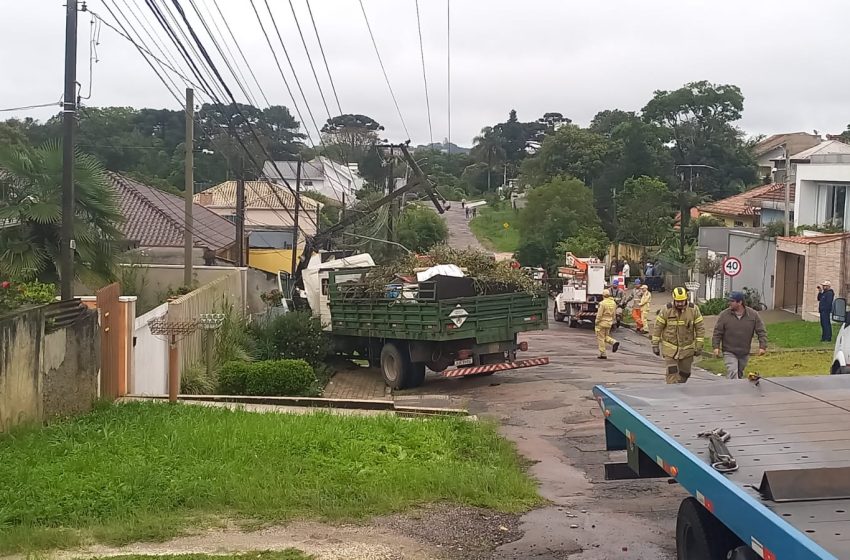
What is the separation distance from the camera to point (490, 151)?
115438 millimetres

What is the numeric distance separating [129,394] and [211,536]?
7542 mm

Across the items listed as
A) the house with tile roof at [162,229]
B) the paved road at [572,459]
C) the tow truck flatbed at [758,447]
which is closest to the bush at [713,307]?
the paved road at [572,459]

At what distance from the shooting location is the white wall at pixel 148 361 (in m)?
14.8

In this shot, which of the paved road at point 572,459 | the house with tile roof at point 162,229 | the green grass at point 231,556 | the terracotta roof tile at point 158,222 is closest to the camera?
the green grass at point 231,556

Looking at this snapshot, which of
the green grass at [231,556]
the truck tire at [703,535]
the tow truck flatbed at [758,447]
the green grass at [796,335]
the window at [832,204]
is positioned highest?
the window at [832,204]

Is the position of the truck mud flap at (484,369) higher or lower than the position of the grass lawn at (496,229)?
lower

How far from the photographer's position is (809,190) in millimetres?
37562

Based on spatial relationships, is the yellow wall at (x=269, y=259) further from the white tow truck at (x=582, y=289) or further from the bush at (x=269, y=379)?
the bush at (x=269, y=379)

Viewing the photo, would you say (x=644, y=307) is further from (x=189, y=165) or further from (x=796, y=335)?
(x=189, y=165)

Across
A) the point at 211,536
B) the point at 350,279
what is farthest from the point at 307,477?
the point at 350,279

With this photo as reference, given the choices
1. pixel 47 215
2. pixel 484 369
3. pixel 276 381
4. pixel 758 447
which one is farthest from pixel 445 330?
pixel 758 447

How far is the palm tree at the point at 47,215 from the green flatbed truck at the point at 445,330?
5474 mm

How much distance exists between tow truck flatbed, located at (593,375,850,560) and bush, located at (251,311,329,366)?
13736mm

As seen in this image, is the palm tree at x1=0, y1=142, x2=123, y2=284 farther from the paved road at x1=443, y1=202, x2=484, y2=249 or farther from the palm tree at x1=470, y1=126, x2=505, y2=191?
the palm tree at x1=470, y1=126, x2=505, y2=191
